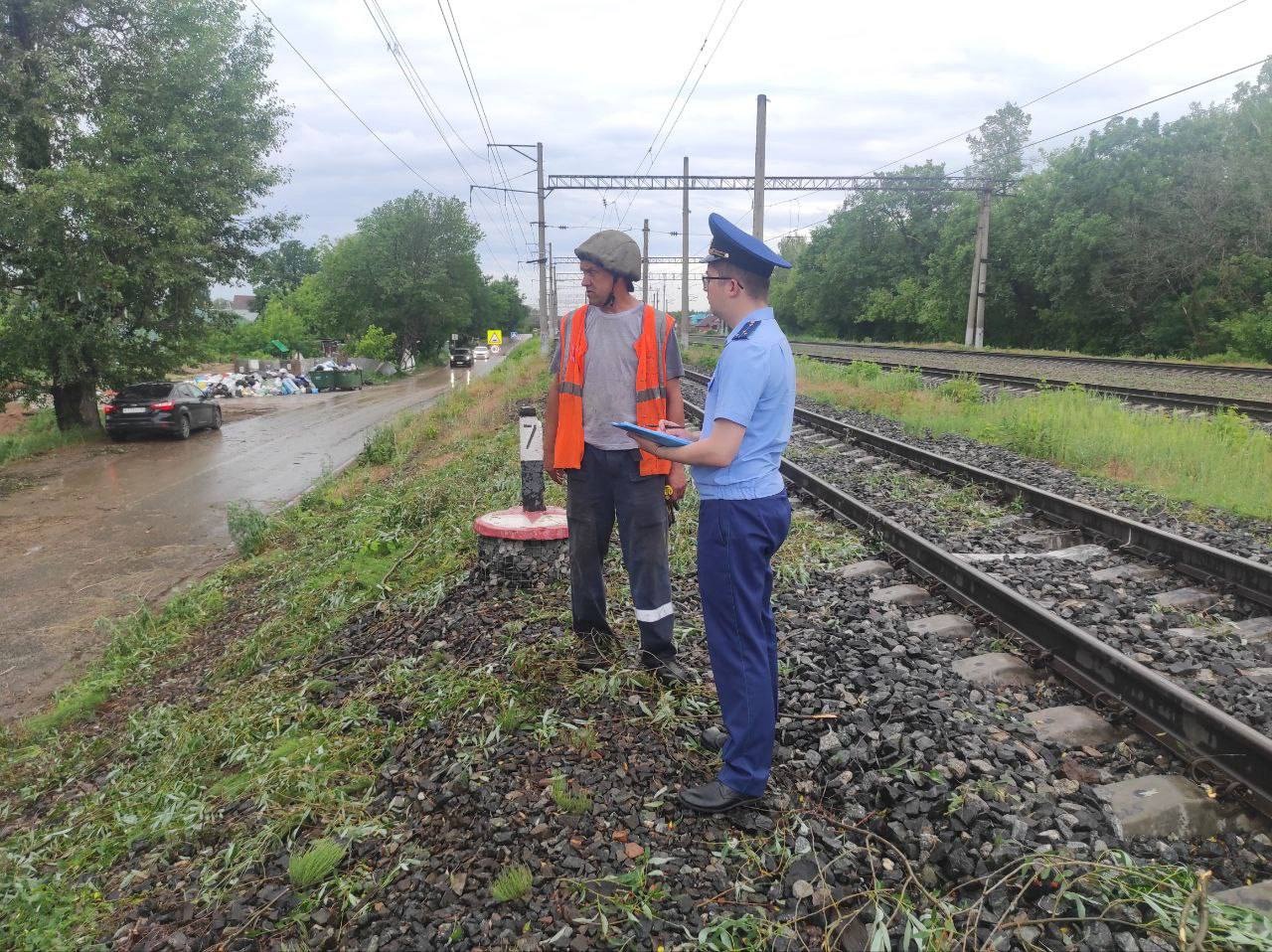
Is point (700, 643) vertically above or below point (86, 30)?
below

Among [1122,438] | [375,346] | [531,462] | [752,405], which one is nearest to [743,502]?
[752,405]

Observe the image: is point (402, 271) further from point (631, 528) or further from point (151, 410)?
point (631, 528)

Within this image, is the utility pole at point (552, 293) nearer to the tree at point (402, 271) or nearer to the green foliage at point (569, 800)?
the tree at point (402, 271)

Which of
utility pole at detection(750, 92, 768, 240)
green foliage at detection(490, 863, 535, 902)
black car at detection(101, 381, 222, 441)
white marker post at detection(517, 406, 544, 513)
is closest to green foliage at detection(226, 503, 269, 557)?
white marker post at detection(517, 406, 544, 513)

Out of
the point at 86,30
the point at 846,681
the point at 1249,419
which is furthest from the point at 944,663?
the point at 86,30

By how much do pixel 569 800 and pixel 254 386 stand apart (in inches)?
1548

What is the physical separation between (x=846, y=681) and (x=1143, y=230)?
128ft

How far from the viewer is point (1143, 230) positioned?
3528cm

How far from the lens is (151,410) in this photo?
806 inches

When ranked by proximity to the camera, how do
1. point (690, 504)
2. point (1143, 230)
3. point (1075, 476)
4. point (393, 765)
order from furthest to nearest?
point (1143, 230) → point (1075, 476) → point (690, 504) → point (393, 765)

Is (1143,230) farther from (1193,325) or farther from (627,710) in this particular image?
(627,710)

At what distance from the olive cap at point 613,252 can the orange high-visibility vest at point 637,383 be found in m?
0.22

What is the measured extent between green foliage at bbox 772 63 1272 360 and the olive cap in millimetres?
32576

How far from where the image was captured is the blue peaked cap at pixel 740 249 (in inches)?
114
